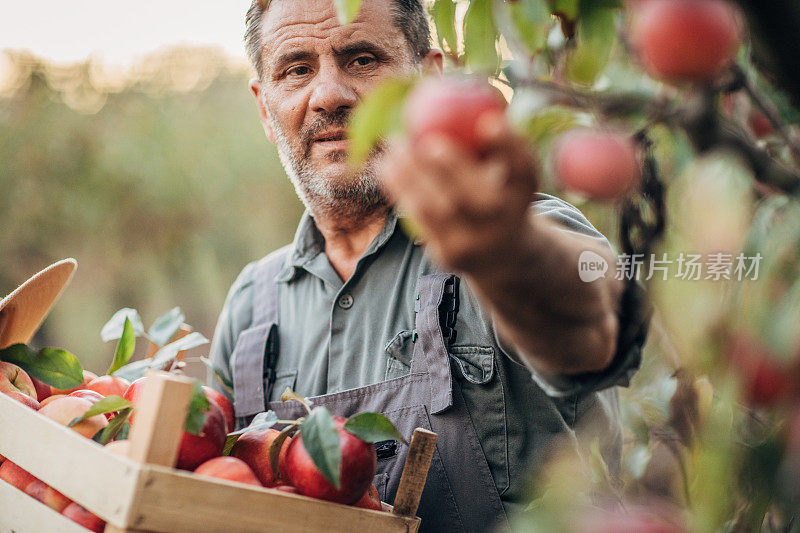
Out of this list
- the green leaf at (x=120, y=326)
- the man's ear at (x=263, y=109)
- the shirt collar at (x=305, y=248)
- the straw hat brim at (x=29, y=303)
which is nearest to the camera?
the straw hat brim at (x=29, y=303)

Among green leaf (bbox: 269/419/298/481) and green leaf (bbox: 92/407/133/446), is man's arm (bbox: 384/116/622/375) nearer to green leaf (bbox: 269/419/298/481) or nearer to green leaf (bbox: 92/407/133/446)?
green leaf (bbox: 269/419/298/481)

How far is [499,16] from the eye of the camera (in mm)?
682

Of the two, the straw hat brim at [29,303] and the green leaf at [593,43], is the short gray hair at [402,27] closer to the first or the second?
the straw hat brim at [29,303]

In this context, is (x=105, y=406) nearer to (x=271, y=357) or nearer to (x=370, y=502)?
(x=370, y=502)

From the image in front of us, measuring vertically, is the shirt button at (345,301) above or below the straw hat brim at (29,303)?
below

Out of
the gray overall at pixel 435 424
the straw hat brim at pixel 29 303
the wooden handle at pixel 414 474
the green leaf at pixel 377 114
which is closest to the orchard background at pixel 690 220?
the green leaf at pixel 377 114

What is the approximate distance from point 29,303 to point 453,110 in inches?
37.4

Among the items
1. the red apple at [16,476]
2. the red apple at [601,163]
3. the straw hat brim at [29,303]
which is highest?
the red apple at [601,163]

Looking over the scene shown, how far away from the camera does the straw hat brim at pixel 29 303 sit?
3.60 ft

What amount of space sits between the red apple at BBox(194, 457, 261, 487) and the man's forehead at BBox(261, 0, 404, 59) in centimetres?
96

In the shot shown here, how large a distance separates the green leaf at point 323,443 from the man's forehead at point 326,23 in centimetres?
92

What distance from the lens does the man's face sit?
148 cm

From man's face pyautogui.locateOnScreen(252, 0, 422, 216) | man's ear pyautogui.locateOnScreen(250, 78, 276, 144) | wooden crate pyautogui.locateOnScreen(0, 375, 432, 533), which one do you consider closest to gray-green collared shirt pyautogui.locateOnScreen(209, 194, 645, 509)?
man's face pyautogui.locateOnScreen(252, 0, 422, 216)

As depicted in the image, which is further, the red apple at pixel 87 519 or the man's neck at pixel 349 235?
the man's neck at pixel 349 235
